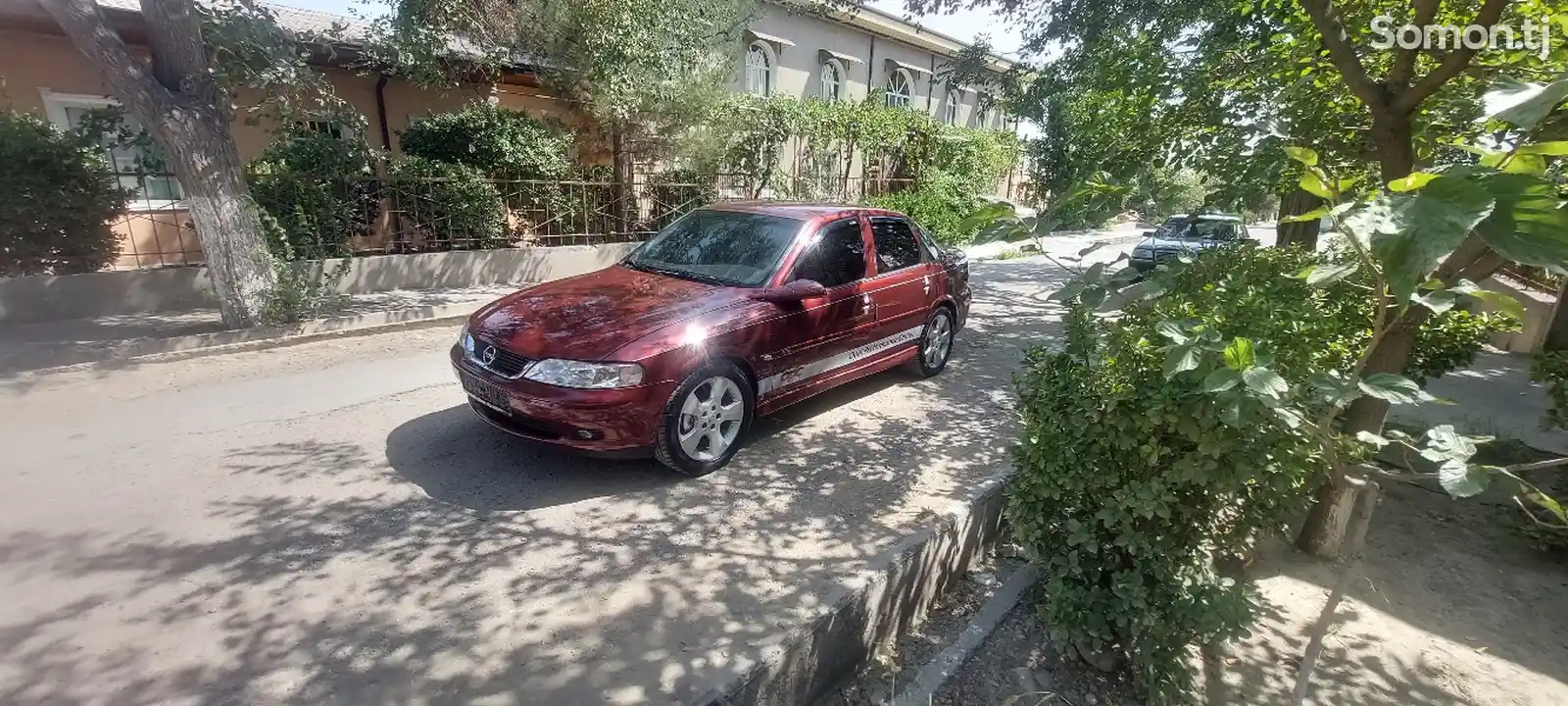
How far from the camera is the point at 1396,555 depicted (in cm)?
370

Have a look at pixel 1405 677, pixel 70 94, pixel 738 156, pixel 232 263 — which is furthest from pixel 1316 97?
pixel 70 94

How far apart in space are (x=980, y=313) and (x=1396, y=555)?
19.3 feet

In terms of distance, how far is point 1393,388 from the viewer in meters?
1.70

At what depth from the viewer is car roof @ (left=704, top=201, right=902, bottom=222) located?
504cm

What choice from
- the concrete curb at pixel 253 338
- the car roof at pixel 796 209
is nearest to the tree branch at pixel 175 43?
the concrete curb at pixel 253 338

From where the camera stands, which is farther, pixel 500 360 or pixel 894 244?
pixel 894 244

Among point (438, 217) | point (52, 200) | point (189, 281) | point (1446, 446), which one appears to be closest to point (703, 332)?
point (1446, 446)

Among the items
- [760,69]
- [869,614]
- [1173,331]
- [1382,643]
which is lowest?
[1382,643]

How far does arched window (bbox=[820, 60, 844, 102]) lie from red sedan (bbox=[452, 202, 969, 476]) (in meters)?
15.8

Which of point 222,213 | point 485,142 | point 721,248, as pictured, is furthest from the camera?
point 485,142

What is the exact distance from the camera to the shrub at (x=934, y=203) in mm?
17281

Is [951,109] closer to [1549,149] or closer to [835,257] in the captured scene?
[835,257]

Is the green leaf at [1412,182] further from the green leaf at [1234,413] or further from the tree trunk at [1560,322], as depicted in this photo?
the tree trunk at [1560,322]

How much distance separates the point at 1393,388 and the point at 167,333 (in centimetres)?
886
